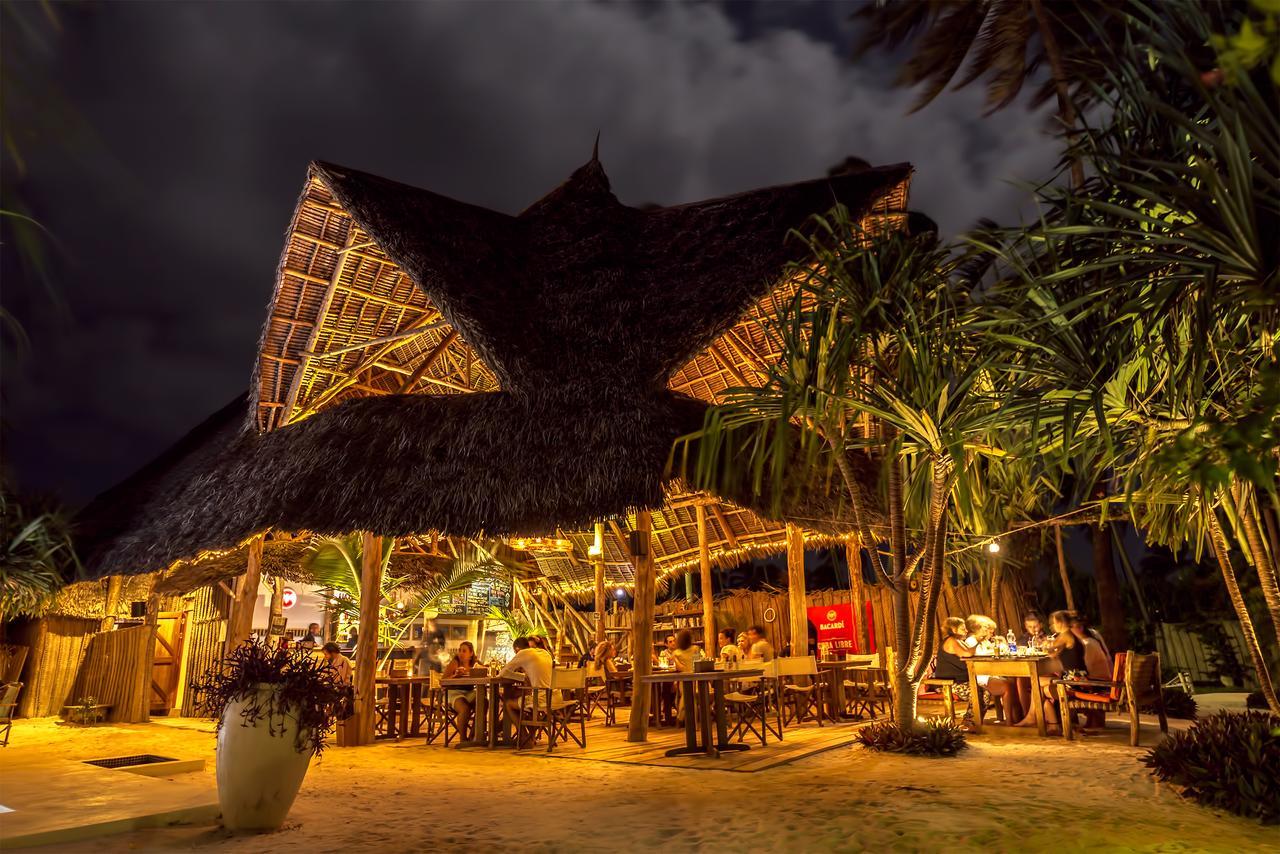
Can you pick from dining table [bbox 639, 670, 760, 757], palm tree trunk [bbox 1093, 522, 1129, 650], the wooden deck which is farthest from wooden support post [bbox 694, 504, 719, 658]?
palm tree trunk [bbox 1093, 522, 1129, 650]

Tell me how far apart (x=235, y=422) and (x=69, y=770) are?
9.24 metres

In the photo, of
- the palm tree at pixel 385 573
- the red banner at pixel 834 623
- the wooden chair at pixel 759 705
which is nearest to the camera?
the wooden chair at pixel 759 705


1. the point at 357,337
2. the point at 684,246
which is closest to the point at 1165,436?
the point at 684,246

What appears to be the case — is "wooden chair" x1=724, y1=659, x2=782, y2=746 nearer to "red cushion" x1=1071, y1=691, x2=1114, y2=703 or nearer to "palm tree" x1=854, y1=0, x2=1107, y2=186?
"red cushion" x1=1071, y1=691, x2=1114, y2=703

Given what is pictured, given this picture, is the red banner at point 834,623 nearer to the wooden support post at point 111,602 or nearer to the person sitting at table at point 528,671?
the person sitting at table at point 528,671

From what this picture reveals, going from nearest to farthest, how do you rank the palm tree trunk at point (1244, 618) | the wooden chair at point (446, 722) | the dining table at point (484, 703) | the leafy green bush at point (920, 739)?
the palm tree trunk at point (1244, 618), the leafy green bush at point (920, 739), the dining table at point (484, 703), the wooden chair at point (446, 722)

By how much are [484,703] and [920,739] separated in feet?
13.9

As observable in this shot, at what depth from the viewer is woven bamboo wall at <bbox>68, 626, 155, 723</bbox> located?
37.3 ft

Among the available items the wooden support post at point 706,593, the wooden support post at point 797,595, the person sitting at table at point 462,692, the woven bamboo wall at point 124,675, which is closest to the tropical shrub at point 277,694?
the person sitting at table at point 462,692

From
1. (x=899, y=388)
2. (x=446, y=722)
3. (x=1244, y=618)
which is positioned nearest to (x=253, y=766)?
(x=446, y=722)

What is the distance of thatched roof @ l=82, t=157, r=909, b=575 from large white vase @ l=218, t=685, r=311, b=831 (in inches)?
134

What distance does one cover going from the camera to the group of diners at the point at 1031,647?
290 inches

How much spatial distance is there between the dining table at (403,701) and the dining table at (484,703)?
864 millimetres

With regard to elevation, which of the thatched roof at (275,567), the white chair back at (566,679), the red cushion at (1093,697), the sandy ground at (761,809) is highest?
the thatched roof at (275,567)
